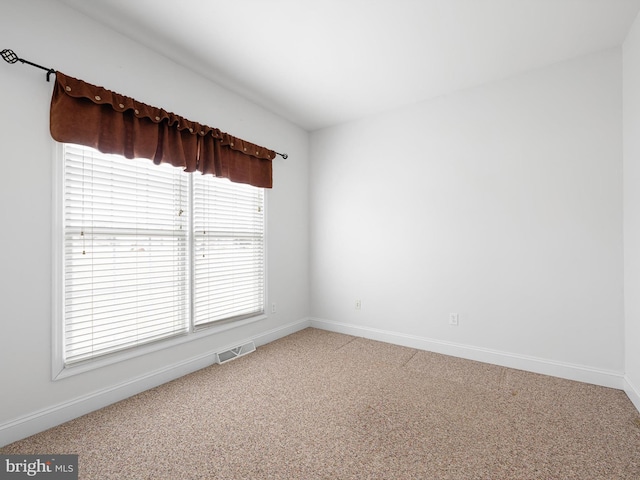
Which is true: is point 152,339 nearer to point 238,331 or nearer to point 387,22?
point 238,331

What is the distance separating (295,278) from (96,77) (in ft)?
9.13

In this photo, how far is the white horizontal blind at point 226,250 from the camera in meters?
2.78

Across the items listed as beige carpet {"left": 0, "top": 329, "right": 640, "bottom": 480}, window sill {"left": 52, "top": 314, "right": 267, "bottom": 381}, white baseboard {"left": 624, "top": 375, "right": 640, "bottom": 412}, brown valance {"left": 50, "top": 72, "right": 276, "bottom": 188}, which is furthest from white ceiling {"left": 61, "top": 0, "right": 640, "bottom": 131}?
beige carpet {"left": 0, "top": 329, "right": 640, "bottom": 480}

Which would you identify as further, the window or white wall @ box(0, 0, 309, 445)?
the window

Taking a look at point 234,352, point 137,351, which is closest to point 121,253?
point 137,351

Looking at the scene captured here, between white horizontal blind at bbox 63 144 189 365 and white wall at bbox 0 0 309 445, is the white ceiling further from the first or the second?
white horizontal blind at bbox 63 144 189 365

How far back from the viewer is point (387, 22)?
2.13m

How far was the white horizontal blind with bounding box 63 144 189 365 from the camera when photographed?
78.2 inches

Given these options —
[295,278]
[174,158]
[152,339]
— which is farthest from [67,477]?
[295,278]

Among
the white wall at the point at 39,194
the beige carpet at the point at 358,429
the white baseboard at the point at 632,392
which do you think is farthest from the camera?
the white baseboard at the point at 632,392

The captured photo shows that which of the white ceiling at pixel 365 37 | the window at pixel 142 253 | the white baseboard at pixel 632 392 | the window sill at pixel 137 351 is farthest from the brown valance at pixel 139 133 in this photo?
the white baseboard at pixel 632 392

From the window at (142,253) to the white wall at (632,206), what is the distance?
3.27 meters

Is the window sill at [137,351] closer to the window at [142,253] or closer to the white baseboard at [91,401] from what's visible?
the window at [142,253]

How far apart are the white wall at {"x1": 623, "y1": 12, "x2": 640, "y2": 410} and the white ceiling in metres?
0.28
